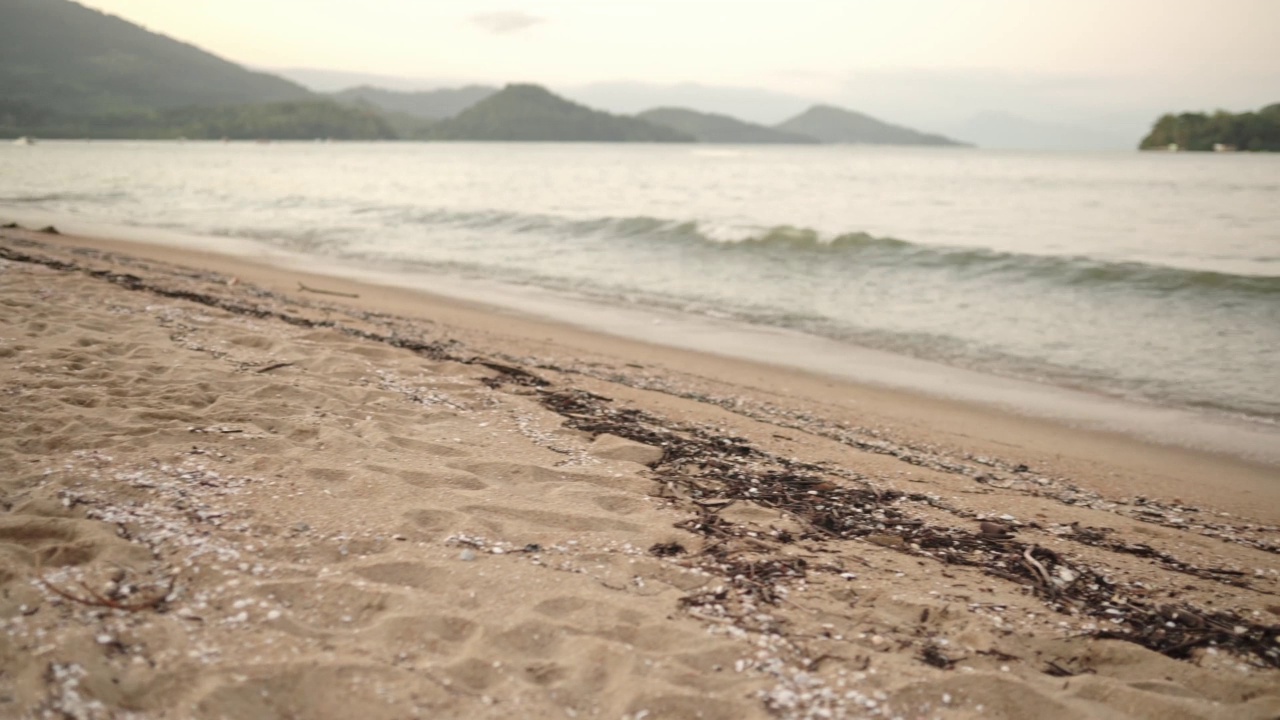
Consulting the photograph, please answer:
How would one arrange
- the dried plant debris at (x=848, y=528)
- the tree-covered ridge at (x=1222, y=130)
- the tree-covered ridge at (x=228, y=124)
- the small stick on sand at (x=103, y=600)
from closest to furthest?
the small stick on sand at (x=103, y=600)
the dried plant debris at (x=848, y=528)
the tree-covered ridge at (x=1222, y=130)
the tree-covered ridge at (x=228, y=124)

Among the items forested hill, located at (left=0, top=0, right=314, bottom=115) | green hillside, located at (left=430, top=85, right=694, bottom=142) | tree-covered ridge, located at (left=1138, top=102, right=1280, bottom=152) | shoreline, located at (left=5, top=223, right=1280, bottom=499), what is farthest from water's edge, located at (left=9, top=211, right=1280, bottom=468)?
green hillside, located at (left=430, top=85, right=694, bottom=142)

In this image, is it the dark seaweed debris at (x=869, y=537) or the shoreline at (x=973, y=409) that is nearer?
the dark seaweed debris at (x=869, y=537)

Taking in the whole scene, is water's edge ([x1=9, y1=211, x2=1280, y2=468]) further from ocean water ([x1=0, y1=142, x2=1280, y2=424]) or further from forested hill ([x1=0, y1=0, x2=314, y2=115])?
forested hill ([x1=0, y1=0, x2=314, y2=115])

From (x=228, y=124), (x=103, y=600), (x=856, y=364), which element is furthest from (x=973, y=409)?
(x=228, y=124)

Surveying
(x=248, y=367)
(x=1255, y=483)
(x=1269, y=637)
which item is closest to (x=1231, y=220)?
(x=1255, y=483)

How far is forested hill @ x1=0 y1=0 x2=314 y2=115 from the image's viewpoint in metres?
126

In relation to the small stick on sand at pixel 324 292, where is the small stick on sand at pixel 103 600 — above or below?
below

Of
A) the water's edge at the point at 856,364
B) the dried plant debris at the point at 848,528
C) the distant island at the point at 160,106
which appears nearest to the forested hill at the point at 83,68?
the distant island at the point at 160,106

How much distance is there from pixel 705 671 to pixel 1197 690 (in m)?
1.91

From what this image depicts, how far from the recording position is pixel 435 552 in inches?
135

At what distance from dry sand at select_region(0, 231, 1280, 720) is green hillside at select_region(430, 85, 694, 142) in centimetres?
18145

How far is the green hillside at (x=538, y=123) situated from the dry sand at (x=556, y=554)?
181450mm

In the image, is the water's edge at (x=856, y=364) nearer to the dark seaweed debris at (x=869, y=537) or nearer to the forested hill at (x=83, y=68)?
the dark seaweed debris at (x=869, y=537)

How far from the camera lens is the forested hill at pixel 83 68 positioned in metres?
126
